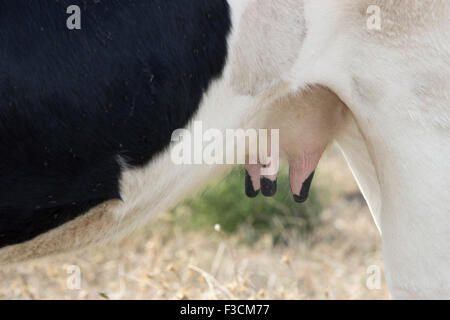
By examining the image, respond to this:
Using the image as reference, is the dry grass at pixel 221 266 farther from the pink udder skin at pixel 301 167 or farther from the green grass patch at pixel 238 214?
the pink udder skin at pixel 301 167

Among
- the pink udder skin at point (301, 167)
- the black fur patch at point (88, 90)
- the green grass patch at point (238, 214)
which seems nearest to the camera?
the black fur patch at point (88, 90)

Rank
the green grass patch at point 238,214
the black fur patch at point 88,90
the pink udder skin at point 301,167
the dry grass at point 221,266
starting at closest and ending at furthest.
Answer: the black fur patch at point 88,90
the pink udder skin at point 301,167
the dry grass at point 221,266
the green grass patch at point 238,214

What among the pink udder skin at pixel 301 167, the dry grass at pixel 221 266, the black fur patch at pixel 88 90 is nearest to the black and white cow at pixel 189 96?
the black fur patch at pixel 88 90

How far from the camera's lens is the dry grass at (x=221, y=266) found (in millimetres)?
3015

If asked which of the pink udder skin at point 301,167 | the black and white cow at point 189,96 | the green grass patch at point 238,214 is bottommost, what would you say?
the green grass patch at point 238,214

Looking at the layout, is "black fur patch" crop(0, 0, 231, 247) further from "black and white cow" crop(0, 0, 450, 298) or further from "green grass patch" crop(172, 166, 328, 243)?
"green grass patch" crop(172, 166, 328, 243)

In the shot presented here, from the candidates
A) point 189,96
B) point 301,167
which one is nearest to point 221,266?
point 301,167

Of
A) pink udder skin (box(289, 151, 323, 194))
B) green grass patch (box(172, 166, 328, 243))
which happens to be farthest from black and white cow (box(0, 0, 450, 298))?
green grass patch (box(172, 166, 328, 243))

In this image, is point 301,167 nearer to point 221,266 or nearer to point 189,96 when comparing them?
point 189,96

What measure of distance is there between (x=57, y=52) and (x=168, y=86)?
8.8 inches

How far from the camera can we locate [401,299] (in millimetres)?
1758

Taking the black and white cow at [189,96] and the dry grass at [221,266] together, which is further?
the dry grass at [221,266]

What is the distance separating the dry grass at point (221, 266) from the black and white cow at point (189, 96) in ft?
2.88
